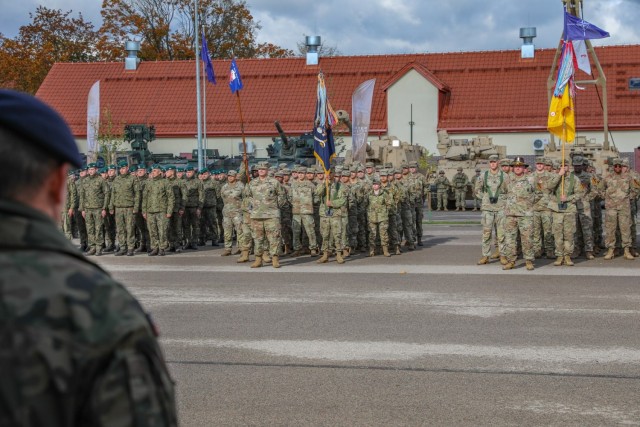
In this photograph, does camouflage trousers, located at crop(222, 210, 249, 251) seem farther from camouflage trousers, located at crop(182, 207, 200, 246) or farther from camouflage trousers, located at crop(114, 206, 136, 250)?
camouflage trousers, located at crop(114, 206, 136, 250)

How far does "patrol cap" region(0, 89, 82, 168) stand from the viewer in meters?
2.19

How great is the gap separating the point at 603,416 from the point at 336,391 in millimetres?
1902

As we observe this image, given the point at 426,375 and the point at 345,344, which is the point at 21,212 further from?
the point at 345,344

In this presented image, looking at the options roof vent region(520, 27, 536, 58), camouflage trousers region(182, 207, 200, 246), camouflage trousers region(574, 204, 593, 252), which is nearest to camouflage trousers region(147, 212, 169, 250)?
camouflage trousers region(182, 207, 200, 246)

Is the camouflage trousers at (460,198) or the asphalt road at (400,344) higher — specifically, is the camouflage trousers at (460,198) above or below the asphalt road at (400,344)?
above

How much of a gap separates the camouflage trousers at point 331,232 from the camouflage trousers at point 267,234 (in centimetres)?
127

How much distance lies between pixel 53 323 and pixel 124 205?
18.4 meters

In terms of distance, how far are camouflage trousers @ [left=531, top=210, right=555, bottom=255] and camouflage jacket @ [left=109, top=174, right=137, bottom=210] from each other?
7.81 m

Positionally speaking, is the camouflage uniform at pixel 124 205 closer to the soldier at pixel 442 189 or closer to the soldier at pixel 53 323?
the soldier at pixel 53 323

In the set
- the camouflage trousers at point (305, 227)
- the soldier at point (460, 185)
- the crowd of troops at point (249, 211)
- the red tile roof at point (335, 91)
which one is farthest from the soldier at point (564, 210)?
the red tile roof at point (335, 91)

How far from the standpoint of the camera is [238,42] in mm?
61875

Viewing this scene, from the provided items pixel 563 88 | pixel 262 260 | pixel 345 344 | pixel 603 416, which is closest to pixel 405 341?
pixel 345 344

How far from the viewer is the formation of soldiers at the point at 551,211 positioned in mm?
16547

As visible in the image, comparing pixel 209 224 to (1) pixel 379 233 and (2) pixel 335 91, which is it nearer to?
(1) pixel 379 233
